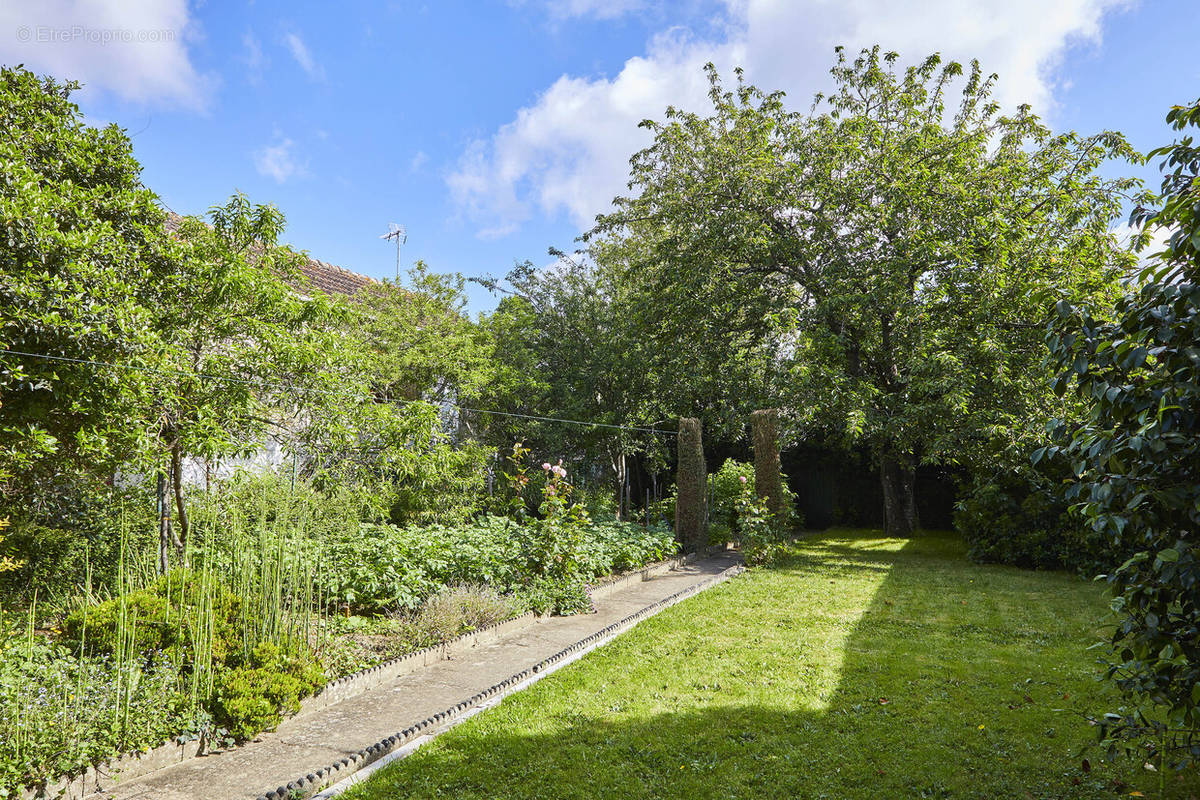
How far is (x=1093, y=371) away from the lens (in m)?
2.43

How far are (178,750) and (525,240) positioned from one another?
44.5ft

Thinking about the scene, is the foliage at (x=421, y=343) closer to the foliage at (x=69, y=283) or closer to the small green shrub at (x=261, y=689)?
the foliage at (x=69, y=283)

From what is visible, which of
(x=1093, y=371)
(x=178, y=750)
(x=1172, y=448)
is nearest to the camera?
(x=1172, y=448)

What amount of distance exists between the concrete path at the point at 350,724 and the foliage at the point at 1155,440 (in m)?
3.73

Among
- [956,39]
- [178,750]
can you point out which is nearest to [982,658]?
[178,750]

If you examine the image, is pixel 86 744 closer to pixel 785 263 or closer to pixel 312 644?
pixel 312 644

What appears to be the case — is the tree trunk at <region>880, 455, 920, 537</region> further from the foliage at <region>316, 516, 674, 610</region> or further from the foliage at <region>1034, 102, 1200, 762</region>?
the foliage at <region>1034, 102, 1200, 762</region>

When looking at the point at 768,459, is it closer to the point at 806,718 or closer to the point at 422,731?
the point at 806,718

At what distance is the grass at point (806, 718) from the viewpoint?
11.0 ft

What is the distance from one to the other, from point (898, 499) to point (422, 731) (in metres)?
13.1

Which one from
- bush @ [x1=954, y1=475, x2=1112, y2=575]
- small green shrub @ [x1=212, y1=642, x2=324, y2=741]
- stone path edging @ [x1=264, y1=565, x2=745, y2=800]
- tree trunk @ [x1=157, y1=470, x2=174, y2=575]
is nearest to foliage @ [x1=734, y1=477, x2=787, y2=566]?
bush @ [x1=954, y1=475, x2=1112, y2=575]

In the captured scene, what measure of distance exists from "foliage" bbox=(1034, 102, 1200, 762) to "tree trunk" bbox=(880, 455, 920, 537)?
40.0 ft

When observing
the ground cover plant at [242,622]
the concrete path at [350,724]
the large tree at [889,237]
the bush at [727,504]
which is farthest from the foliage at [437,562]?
the large tree at [889,237]

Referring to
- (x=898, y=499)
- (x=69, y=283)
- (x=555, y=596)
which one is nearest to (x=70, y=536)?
(x=69, y=283)
